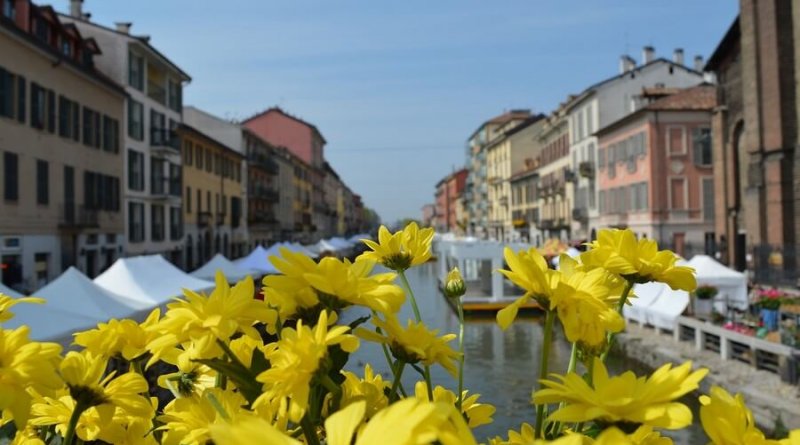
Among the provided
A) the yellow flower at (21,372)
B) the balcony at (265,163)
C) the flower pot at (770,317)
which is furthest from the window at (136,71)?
the yellow flower at (21,372)

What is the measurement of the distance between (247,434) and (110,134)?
33978mm

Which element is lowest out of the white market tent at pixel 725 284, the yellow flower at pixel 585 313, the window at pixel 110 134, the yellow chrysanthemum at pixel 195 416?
the white market tent at pixel 725 284

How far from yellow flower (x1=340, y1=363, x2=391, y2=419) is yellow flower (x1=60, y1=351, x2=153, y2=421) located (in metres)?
0.44

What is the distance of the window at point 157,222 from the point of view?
3700cm

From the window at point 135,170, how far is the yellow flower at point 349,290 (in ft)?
117

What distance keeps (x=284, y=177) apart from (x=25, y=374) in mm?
74564

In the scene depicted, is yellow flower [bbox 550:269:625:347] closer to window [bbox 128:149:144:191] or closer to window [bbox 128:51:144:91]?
window [bbox 128:149:144:191]

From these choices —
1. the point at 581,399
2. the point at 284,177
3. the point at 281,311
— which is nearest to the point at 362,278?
the point at 281,311

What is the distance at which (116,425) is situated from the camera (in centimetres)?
155

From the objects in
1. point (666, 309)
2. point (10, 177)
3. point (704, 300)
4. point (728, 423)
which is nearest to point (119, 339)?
point (728, 423)

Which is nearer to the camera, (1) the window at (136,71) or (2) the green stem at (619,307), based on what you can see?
(2) the green stem at (619,307)

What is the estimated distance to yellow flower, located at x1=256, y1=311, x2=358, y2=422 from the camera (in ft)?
3.58

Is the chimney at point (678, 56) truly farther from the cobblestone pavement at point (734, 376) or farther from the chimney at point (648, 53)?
the cobblestone pavement at point (734, 376)

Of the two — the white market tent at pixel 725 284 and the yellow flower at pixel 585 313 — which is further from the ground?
the yellow flower at pixel 585 313
